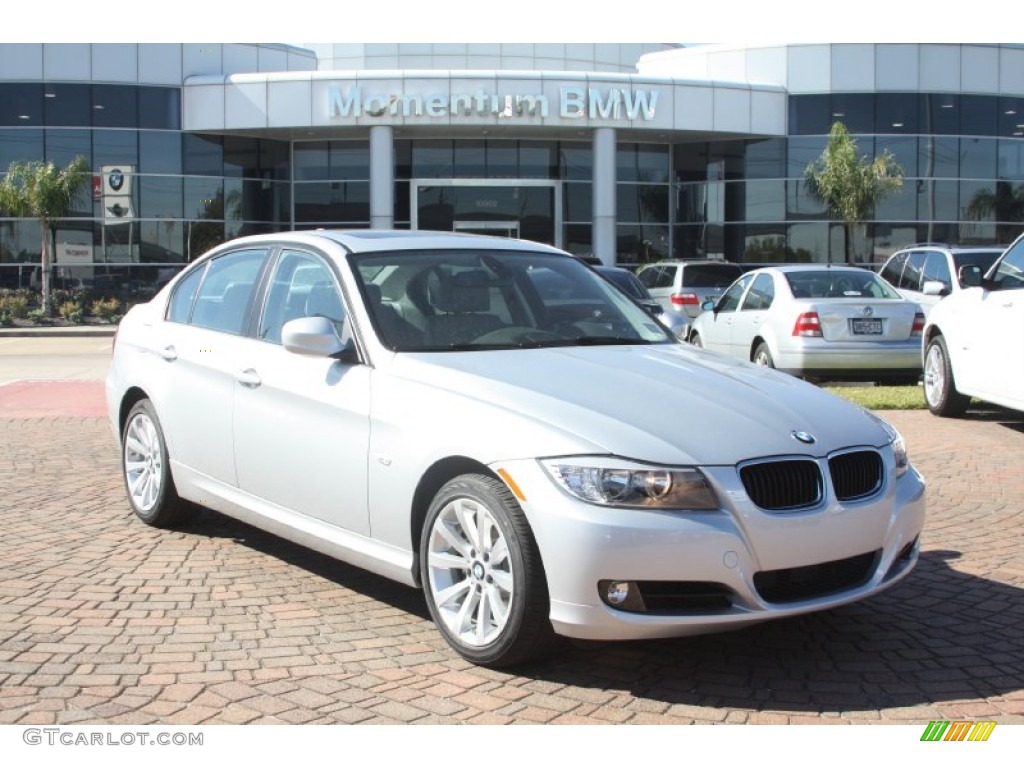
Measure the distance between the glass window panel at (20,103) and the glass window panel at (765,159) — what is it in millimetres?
22463

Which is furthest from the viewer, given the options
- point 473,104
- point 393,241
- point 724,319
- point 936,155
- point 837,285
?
point 936,155

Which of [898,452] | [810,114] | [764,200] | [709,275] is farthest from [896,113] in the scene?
[898,452]

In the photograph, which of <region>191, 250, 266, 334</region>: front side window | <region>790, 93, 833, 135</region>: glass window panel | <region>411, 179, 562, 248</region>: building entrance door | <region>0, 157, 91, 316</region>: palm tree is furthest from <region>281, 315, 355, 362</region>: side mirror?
<region>790, 93, 833, 135</region>: glass window panel

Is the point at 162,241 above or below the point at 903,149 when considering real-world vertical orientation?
below

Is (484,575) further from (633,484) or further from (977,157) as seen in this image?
(977,157)

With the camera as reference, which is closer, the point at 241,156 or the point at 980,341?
the point at 980,341

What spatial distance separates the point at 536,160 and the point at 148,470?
1311 inches

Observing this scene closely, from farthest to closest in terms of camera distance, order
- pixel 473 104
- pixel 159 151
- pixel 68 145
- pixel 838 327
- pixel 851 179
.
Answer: pixel 159 151, pixel 68 145, pixel 851 179, pixel 473 104, pixel 838 327

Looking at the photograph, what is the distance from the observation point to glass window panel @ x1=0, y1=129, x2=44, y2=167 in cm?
3575

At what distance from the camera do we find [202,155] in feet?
122

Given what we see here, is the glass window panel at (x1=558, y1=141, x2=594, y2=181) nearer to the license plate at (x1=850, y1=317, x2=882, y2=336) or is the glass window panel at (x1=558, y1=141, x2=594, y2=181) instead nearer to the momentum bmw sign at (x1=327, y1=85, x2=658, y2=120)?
the momentum bmw sign at (x1=327, y1=85, x2=658, y2=120)

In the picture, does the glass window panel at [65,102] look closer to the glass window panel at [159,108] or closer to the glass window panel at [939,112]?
the glass window panel at [159,108]

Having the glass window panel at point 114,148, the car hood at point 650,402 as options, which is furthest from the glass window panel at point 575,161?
the car hood at point 650,402

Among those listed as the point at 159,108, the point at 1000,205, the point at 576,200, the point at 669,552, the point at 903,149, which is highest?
the point at 159,108
